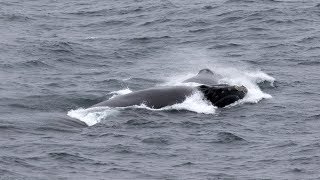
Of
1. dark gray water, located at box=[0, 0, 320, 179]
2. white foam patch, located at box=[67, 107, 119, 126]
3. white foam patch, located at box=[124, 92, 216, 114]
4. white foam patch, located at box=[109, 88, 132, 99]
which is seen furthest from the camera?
white foam patch, located at box=[109, 88, 132, 99]

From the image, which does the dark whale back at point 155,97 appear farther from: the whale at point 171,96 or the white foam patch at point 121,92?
the white foam patch at point 121,92

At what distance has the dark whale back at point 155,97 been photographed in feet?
131

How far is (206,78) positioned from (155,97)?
4800mm

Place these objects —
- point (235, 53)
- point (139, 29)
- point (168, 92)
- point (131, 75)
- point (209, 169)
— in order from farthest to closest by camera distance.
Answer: point (139, 29) → point (235, 53) → point (131, 75) → point (168, 92) → point (209, 169)

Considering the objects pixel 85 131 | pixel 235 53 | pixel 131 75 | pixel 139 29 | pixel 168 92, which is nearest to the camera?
pixel 85 131

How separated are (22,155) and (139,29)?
103 ft

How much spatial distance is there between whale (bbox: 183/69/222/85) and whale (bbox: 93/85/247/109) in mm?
2287

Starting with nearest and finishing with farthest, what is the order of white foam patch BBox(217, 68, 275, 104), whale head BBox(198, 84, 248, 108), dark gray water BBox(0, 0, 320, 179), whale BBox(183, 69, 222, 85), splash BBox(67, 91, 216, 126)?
dark gray water BBox(0, 0, 320, 179) < splash BBox(67, 91, 216, 126) < whale head BBox(198, 84, 248, 108) < white foam patch BBox(217, 68, 275, 104) < whale BBox(183, 69, 222, 85)

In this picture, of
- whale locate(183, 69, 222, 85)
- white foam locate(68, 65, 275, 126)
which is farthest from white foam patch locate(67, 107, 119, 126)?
whale locate(183, 69, 222, 85)

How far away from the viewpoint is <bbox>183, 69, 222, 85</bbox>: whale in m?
43.4

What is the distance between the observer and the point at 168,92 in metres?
40.8

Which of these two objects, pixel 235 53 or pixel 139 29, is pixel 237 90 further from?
pixel 139 29

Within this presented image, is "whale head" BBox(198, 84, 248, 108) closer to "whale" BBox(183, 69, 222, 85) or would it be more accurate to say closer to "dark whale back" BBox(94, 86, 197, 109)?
"dark whale back" BBox(94, 86, 197, 109)

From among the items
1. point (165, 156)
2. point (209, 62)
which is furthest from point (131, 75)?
point (165, 156)
